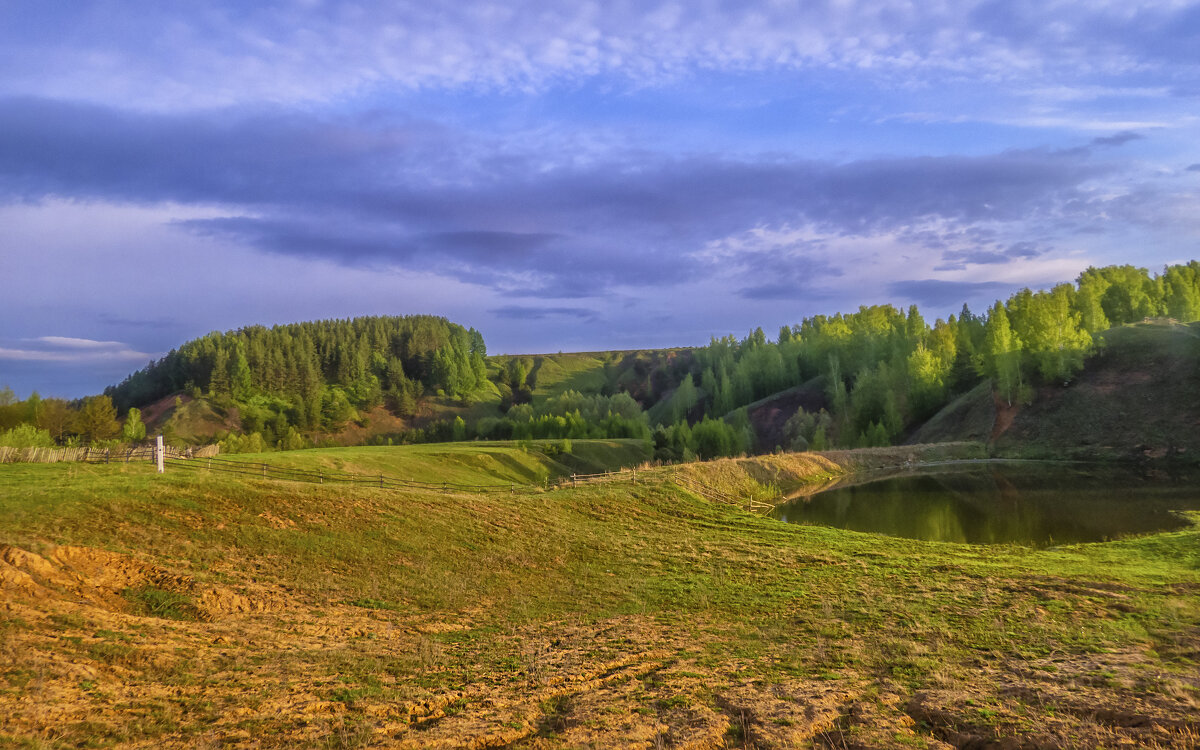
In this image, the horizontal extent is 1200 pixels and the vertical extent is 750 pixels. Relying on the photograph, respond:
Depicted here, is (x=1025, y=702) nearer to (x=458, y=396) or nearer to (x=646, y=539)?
(x=646, y=539)

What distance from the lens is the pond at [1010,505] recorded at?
29.6 meters

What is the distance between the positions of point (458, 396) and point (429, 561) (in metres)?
145

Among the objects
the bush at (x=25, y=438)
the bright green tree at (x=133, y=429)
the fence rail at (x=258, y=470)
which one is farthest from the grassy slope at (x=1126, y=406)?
the bright green tree at (x=133, y=429)

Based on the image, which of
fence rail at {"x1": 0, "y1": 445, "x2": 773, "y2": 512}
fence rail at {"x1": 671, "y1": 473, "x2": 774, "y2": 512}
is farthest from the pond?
fence rail at {"x1": 0, "y1": 445, "x2": 773, "y2": 512}

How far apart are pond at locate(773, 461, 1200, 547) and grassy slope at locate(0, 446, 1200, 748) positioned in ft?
18.2

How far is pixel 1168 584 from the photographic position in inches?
679

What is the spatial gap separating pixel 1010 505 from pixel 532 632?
117ft

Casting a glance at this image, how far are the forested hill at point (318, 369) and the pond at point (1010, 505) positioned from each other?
361 ft

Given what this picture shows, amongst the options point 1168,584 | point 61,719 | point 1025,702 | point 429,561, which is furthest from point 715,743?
point 1168,584

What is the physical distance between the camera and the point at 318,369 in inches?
→ 5674

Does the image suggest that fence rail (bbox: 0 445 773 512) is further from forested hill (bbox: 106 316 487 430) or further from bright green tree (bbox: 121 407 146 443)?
forested hill (bbox: 106 316 487 430)

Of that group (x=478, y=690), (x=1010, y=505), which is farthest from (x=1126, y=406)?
(x=478, y=690)

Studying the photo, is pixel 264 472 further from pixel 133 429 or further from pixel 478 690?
pixel 133 429

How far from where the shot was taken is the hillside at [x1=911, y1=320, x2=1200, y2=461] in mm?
62031
